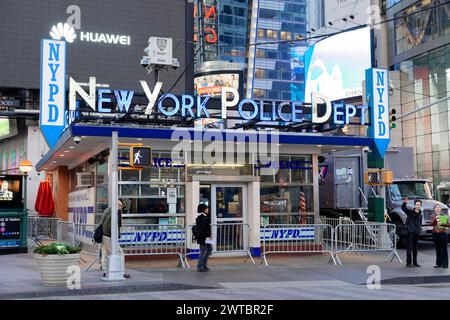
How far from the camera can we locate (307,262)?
17.7 meters

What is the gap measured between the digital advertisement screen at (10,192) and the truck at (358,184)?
1149 centimetres

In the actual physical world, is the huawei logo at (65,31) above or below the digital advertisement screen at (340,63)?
below

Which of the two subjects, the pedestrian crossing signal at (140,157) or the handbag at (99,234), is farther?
the handbag at (99,234)

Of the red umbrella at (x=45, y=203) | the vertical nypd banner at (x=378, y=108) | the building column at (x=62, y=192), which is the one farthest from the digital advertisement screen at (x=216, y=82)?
the vertical nypd banner at (x=378, y=108)

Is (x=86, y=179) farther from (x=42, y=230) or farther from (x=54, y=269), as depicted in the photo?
(x=54, y=269)

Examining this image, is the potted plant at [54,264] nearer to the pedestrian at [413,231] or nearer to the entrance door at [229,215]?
the entrance door at [229,215]

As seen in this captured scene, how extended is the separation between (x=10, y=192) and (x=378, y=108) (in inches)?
512

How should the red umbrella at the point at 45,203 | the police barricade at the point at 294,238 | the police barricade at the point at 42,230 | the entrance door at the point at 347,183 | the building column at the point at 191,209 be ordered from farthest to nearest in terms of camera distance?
the red umbrella at the point at 45,203, the entrance door at the point at 347,183, the police barricade at the point at 42,230, the police barricade at the point at 294,238, the building column at the point at 191,209

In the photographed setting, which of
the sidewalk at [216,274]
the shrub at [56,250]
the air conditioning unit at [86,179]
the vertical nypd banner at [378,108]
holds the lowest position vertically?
the sidewalk at [216,274]

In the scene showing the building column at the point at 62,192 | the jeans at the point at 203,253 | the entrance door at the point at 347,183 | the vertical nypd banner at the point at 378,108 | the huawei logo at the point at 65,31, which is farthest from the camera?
the huawei logo at the point at 65,31

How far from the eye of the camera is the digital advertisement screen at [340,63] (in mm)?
60656

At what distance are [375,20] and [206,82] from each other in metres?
21.8

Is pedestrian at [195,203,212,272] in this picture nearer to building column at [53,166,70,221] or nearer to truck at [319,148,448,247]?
truck at [319,148,448,247]
